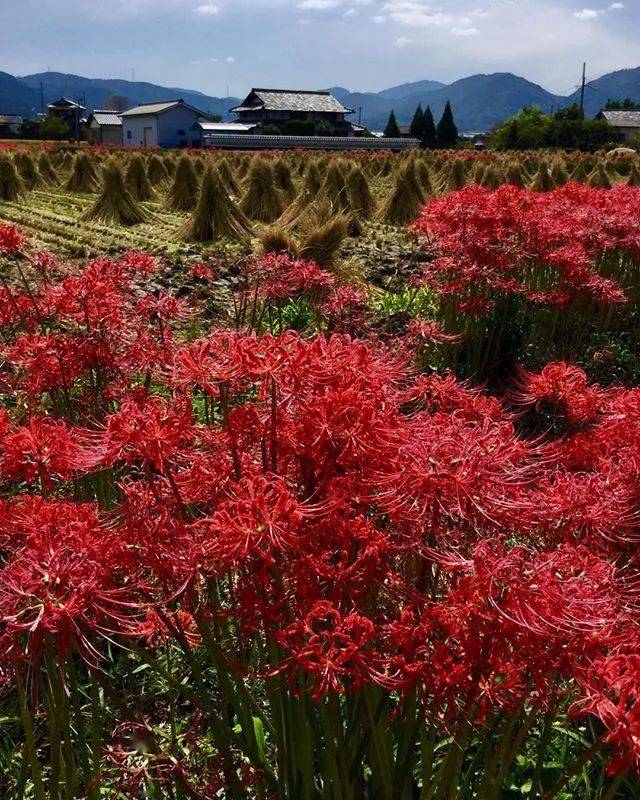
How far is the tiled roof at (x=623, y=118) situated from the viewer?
266ft

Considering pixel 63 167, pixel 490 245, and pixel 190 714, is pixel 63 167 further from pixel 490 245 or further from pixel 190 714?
pixel 190 714

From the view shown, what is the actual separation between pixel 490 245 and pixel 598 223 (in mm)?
1331

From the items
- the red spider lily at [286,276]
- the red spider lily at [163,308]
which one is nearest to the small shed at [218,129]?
the red spider lily at [286,276]

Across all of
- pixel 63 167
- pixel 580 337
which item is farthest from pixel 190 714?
pixel 63 167

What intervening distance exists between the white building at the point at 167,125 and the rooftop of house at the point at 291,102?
6579mm

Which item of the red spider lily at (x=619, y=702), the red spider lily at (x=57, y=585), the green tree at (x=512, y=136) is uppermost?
the green tree at (x=512, y=136)

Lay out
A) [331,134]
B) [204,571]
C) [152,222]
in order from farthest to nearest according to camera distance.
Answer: [331,134]
[152,222]
[204,571]

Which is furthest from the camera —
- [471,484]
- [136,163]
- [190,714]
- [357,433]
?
[136,163]

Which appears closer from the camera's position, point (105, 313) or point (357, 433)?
point (357, 433)

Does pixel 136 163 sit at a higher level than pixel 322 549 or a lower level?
higher

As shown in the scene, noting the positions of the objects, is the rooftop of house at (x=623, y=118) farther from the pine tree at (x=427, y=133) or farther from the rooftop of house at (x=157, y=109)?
the rooftop of house at (x=157, y=109)

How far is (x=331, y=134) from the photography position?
213 ft

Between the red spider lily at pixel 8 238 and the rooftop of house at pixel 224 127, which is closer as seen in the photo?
the red spider lily at pixel 8 238

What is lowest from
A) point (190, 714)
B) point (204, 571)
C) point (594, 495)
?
point (190, 714)
